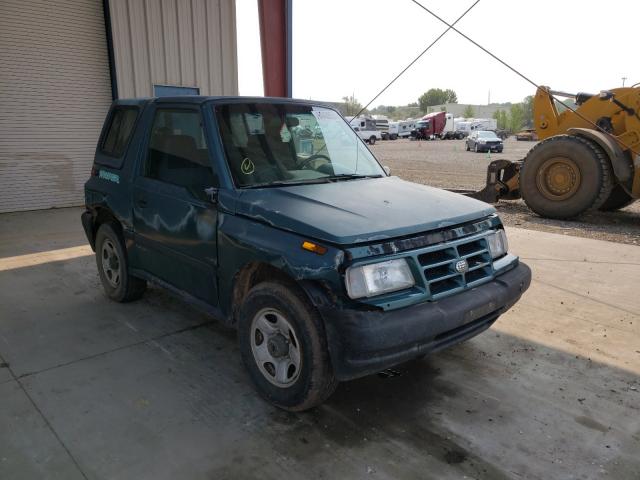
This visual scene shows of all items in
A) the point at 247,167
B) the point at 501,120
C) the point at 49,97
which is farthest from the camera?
the point at 501,120

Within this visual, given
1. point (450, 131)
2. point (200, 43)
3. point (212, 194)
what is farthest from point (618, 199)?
point (450, 131)

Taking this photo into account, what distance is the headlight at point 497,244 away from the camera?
326 cm

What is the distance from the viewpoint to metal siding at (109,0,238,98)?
1030 cm

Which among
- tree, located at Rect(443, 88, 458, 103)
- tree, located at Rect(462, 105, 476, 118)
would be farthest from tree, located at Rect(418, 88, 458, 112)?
tree, located at Rect(462, 105, 476, 118)

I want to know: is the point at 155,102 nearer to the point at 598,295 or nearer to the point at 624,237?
the point at 598,295

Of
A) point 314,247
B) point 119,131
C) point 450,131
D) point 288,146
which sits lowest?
point 314,247

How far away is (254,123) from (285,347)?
1684mm

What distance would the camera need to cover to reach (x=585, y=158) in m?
8.59

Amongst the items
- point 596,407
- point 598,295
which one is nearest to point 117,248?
point 596,407

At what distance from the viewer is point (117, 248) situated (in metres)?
4.50

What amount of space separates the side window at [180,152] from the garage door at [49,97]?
7.39 meters

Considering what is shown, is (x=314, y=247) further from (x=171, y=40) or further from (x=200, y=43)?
(x=200, y=43)

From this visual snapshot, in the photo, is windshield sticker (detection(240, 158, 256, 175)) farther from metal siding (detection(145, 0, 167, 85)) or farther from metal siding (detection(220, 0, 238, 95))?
metal siding (detection(220, 0, 238, 95))

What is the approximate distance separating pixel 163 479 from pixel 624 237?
7.94 m
